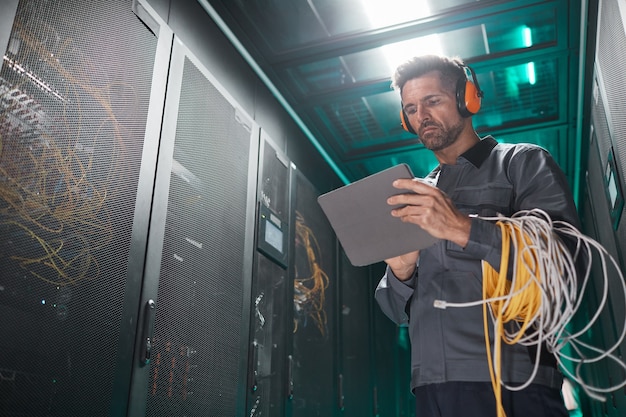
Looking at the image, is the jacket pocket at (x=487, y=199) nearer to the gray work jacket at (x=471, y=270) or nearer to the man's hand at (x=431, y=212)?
the gray work jacket at (x=471, y=270)

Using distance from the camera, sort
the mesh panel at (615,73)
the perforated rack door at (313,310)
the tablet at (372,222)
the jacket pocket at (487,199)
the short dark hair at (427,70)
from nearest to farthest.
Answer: the tablet at (372,222), the jacket pocket at (487,199), the short dark hair at (427,70), the mesh panel at (615,73), the perforated rack door at (313,310)

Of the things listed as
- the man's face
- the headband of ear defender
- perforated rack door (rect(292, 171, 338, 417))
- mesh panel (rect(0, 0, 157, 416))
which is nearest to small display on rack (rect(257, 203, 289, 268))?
perforated rack door (rect(292, 171, 338, 417))

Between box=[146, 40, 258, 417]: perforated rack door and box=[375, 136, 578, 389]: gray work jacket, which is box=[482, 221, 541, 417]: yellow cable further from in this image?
box=[146, 40, 258, 417]: perforated rack door

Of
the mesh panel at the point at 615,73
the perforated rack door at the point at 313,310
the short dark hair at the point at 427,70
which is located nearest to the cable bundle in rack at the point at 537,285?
the short dark hair at the point at 427,70

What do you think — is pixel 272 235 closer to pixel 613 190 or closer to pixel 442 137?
pixel 442 137

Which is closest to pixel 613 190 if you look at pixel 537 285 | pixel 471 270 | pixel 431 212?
pixel 471 270

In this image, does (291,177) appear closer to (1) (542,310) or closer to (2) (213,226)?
(2) (213,226)

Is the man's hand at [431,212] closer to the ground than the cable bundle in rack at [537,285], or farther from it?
farther from it

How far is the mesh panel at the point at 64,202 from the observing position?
4.60 feet

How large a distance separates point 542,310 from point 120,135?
57.7 inches

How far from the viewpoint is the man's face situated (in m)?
1.64

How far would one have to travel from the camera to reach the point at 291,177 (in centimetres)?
350

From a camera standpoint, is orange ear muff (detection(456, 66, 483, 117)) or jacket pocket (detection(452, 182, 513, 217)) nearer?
jacket pocket (detection(452, 182, 513, 217))

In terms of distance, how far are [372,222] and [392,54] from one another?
2276 millimetres
